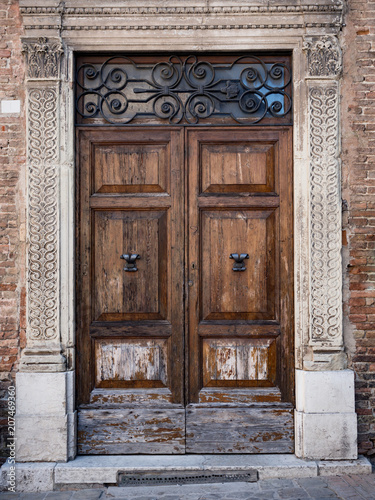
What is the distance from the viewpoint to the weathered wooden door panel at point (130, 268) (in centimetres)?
439

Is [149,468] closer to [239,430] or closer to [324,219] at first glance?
[239,430]

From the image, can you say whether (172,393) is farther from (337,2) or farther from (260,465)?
(337,2)

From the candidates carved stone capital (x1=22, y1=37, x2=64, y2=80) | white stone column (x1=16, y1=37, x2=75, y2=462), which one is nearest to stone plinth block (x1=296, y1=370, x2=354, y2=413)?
white stone column (x1=16, y1=37, x2=75, y2=462)

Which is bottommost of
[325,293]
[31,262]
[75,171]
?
[325,293]

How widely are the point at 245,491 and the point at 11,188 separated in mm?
3299

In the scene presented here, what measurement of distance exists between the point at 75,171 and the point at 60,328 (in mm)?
1445

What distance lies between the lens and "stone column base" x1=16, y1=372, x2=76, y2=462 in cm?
410

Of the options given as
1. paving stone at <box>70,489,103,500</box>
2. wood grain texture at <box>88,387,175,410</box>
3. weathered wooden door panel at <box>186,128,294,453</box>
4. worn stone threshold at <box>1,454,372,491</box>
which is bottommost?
paving stone at <box>70,489,103,500</box>

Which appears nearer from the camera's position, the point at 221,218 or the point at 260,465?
the point at 260,465

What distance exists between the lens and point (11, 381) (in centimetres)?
429

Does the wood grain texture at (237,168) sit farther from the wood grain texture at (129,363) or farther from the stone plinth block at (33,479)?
the stone plinth block at (33,479)

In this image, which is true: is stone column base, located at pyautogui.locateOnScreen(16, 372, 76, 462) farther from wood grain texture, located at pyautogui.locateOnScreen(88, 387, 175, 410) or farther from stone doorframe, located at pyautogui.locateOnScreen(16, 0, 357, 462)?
wood grain texture, located at pyautogui.locateOnScreen(88, 387, 175, 410)

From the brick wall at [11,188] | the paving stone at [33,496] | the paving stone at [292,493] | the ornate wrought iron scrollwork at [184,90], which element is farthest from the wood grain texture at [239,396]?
the ornate wrought iron scrollwork at [184,90]

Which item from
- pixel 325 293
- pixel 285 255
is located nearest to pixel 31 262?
pixel 285 255
